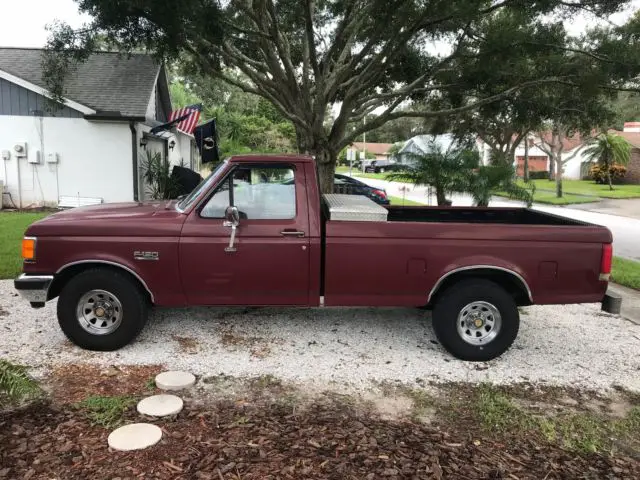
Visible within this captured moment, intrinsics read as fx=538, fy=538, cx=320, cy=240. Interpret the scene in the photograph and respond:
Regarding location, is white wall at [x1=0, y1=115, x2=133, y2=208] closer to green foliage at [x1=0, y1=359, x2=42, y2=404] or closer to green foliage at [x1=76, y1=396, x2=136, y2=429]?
green foliage at [x1=0, y1=359, x2=42, y2=404]

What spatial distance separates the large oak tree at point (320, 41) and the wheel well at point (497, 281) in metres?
4.89

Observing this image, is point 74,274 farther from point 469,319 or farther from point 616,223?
point 616,223

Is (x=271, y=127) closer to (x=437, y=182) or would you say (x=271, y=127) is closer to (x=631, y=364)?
(x=437, y=182)

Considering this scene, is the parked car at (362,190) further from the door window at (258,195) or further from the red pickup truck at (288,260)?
the red pickup truck at (288,260)

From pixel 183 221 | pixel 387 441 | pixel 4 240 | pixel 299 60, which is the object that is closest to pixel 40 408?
pixel 183 221

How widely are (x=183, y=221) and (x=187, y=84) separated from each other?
131ft

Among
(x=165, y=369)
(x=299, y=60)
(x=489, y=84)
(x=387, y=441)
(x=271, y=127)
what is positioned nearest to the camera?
(x=387, y=441)

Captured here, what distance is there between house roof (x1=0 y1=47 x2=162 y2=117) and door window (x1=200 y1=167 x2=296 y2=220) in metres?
10.7

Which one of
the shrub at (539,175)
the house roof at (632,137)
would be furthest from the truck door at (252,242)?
the shrub at (539,175)

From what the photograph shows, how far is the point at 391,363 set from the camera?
16.1 ft

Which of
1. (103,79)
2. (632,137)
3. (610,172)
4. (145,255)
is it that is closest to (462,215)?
(145,255)

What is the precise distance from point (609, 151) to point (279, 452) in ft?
121

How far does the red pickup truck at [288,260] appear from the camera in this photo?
477 centimetres

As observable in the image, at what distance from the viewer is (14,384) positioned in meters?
3.66
